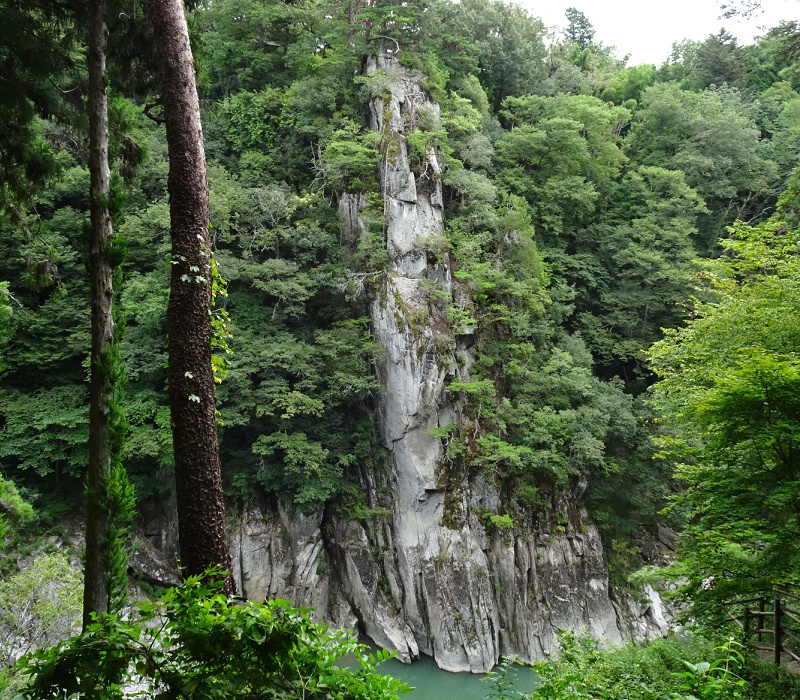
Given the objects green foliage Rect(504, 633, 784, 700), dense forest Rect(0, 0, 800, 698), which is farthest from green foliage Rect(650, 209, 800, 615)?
green foliage Rect(504, 633, 784, 700)

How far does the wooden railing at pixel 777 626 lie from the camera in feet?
13.2

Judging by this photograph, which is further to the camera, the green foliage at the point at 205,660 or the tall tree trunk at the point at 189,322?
the tall tree trunk at the point at 189,322

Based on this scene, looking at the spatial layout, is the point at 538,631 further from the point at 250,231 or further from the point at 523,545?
the point at 250,231

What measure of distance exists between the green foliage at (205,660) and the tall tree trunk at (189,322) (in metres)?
1.33

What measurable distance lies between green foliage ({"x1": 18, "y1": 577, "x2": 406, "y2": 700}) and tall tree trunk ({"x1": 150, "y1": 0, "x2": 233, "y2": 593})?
1329mm

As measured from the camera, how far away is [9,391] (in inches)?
468

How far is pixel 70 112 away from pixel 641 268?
50.1 feet

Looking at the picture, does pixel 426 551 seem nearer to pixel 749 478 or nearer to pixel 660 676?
pixel 660 676

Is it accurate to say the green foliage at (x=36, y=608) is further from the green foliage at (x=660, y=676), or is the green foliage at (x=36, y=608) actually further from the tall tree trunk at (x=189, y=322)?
the green foliage at (x=660, y=676)

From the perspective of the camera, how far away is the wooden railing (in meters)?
4.01

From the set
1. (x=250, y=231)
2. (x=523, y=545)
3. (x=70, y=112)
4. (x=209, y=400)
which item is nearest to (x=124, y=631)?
(x=209, y=400)

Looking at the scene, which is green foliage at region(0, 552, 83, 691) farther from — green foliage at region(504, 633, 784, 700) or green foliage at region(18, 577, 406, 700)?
green foliage at region(18, 577, 406, 700)

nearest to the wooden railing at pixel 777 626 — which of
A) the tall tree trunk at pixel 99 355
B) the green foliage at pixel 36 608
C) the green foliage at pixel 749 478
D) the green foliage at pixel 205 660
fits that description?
the green foliage at pixel 749 478

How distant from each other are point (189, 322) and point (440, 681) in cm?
1123
